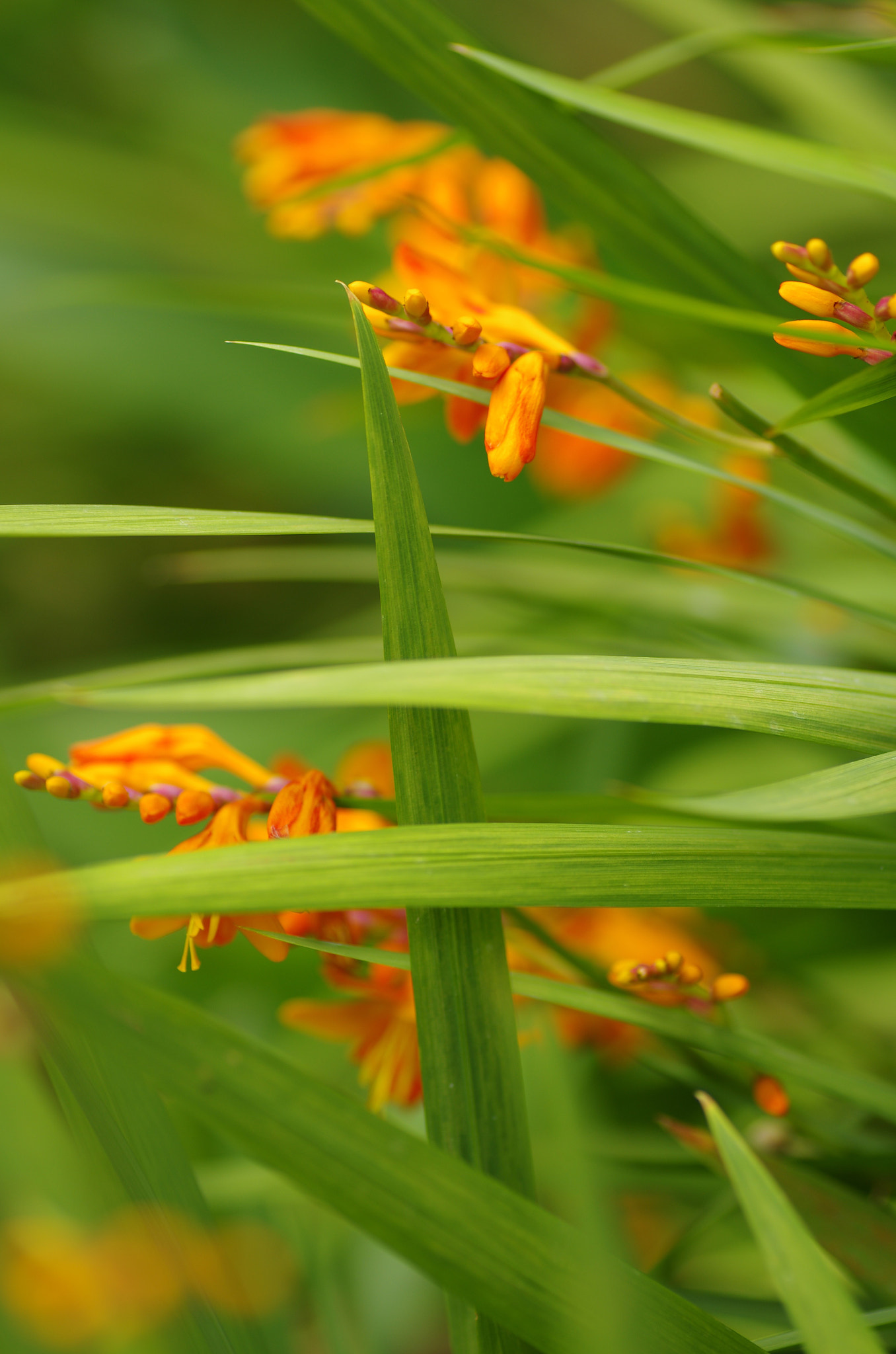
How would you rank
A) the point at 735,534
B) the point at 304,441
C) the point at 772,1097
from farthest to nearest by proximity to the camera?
the point at 304,441 → the point at 735,534 → the point at 772,1097

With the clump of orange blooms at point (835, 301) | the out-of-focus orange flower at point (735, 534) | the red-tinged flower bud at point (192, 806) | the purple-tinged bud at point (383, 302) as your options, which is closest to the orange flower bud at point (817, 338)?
the clump of orange blooms at point (835, 301)

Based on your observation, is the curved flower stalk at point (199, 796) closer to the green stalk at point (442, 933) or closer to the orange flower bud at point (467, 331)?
the green stalk at point (442, 933)

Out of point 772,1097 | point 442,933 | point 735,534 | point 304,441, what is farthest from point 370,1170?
point 304,441

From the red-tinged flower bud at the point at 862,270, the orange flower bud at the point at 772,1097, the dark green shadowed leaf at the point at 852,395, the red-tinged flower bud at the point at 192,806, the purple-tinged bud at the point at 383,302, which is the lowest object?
the orange flower bud at the point at 772,1097

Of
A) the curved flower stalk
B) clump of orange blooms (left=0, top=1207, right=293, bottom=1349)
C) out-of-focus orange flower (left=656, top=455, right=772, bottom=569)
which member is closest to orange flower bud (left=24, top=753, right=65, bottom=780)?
the curved flower stalk

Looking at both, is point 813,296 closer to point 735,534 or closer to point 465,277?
point 465,277

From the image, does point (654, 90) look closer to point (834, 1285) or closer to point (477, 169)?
point (477, 169)

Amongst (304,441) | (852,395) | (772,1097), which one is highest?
(304,441)

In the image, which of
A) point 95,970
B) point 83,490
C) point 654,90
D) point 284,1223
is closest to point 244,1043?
point 95,970
